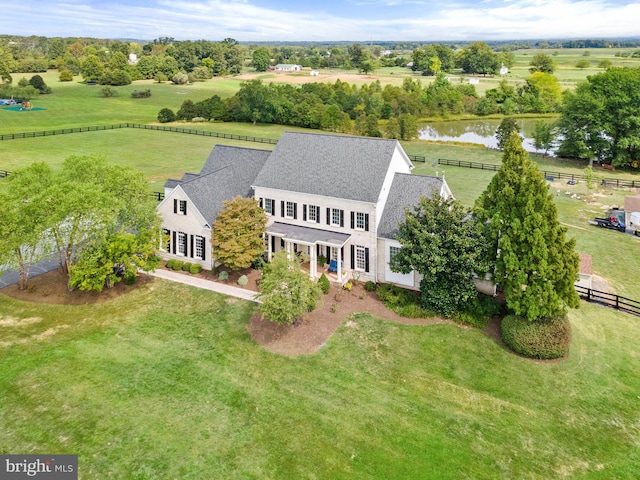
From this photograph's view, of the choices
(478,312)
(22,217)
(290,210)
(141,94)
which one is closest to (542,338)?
(478,312)

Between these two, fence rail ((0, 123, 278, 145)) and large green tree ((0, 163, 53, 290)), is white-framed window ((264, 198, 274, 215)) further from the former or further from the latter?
fence rail ((0, 123, 278, 145))

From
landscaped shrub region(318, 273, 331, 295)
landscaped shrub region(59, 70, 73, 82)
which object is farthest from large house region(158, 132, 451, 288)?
landscaped shrub region(59, 70, 73, 82)

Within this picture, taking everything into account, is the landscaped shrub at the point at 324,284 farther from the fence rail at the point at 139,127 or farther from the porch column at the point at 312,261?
the fence rail at the point at 139,127

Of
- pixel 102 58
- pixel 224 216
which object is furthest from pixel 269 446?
pixel 102 58

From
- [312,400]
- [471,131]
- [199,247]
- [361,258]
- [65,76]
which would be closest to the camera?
[312,400]

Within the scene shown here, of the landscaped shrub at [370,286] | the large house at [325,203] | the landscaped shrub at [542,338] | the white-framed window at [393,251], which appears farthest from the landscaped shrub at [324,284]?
the landscaped shrub at [542,338]

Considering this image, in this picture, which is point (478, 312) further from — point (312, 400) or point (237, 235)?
point (237, 235)
